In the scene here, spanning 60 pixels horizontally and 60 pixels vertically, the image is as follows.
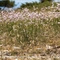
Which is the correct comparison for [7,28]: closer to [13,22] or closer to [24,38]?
[13,22]

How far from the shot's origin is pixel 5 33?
281 inches

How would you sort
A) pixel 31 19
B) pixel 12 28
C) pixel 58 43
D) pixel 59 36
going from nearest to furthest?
pixel 58 43 → pixel 59 36 → pixel 12 28 → pixel 31 19

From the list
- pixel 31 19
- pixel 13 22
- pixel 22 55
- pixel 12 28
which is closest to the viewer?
pixel 22 55

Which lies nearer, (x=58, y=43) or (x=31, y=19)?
(x=58, y=43)

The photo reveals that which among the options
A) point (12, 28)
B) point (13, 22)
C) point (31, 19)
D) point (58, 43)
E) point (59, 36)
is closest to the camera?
point (58, 43)

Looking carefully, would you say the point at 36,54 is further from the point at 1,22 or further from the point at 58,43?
the point at 1,22

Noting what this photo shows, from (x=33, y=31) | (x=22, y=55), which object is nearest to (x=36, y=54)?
(x=22, y=55)

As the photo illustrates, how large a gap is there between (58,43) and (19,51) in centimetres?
101

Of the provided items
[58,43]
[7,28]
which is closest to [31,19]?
[7,28]

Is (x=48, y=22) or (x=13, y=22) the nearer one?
(x=13, y=22)

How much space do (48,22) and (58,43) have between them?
8.07 feet

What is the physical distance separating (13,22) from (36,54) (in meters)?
2.81

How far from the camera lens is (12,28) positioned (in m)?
7.39

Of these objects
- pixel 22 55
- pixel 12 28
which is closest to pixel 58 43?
pixel 22 55
